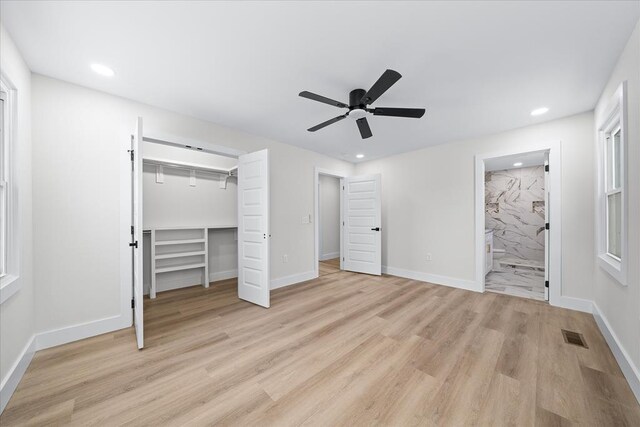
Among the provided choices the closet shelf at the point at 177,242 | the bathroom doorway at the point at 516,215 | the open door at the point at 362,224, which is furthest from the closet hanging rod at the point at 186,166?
the bathroom doorway at the point at 516,215

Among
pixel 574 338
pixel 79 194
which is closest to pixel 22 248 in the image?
pixel 79 194

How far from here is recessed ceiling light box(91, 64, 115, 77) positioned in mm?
2037

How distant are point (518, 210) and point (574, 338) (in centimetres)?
478

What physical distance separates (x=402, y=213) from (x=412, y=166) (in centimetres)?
93

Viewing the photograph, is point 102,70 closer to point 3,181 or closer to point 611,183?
point 3,181

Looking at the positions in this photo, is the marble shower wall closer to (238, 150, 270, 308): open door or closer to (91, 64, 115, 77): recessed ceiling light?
(238, 150, 270, 308): open door

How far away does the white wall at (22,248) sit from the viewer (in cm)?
158

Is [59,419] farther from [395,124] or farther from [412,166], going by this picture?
[412,166]

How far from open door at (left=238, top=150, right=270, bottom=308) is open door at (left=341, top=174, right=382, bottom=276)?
7.82 feet

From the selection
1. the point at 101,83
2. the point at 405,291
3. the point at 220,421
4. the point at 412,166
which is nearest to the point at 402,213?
the point at 412,166

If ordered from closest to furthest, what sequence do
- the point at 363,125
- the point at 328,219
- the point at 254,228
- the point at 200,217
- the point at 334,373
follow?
1. the point at 334,373
2. the point at 363,125
3. the point at 254,228
4. the point at 200,217
5. the point at 328,219

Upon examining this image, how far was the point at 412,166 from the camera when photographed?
15.1ft

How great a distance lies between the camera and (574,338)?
2287mm

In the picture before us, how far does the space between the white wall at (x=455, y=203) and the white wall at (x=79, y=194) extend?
404 cm
